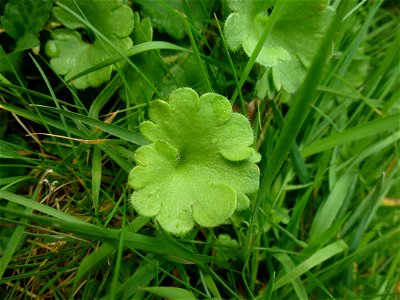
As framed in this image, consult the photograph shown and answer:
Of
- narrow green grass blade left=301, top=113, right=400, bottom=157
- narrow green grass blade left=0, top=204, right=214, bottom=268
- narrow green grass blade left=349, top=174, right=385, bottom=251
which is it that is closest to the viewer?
narrow green grass blade left=0, top=204, right=214, bottom=268

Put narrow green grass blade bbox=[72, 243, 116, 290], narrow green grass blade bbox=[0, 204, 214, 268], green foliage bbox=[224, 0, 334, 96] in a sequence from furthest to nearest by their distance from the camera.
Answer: green foliage bbox=[224, 0, 334, 96] < narrow green grass blade bbox=[72, 243, 116, 290] < narrow green grass blade bbox=[0, 204, 214, 268]

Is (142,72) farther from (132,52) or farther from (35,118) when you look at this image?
(35,118)

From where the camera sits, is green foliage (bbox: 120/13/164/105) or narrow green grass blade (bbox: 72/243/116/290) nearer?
narrow green grass blade (bbox: 72/243/116/290)

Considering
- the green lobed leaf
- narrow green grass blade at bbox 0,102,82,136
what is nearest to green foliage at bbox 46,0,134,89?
narrow green grass blade at bbox 0,102,82,136

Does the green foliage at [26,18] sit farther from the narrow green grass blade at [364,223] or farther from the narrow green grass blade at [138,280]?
the narrow green grass blade at [364,223]

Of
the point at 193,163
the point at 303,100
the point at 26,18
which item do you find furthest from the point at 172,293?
the point at 26,18

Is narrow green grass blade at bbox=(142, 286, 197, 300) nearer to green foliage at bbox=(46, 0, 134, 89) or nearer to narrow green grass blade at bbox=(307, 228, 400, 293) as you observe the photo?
narrow green grass blade at bbox=(307, 228, 400, 293)
